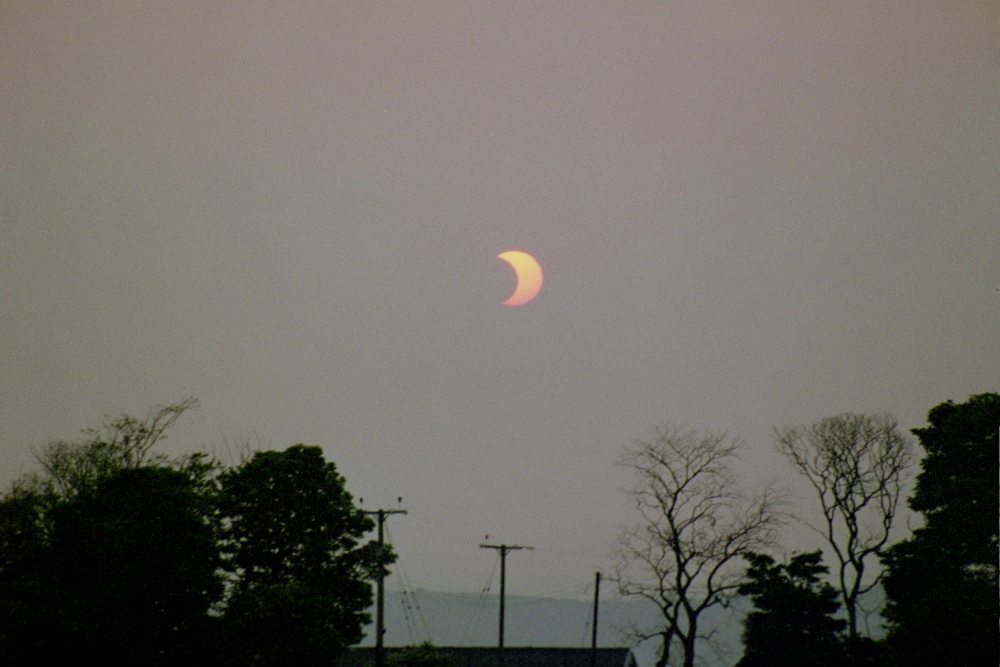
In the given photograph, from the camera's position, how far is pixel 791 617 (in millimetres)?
49312

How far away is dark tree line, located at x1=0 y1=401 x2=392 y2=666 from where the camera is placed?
28.0 meters

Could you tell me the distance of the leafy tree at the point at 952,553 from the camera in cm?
3506

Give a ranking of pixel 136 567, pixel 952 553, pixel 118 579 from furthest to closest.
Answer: pixel 952 553, pixel 136 567, pixel 118 579

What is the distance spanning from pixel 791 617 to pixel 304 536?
26.5 m

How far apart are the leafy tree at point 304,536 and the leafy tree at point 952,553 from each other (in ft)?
74.4

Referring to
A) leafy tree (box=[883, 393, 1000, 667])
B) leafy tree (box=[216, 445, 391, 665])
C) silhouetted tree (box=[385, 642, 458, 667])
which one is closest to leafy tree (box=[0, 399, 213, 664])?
leafy tree (box=[216, 445, 391, 665])

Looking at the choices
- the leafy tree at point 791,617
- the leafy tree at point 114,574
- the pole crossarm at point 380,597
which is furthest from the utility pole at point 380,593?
the leafy tree at point 791,617

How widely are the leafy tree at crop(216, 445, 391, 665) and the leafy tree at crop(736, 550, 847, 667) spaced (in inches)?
830

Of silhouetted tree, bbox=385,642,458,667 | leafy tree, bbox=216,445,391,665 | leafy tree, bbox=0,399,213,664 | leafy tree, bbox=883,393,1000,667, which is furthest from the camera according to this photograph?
silhouetted tree, bbox=385,642,458,667

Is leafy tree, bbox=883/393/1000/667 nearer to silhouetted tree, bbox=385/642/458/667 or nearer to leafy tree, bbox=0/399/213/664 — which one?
silhouetted tree, bbox=385/642/458/667

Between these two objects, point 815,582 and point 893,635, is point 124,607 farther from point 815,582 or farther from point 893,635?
point 815,582

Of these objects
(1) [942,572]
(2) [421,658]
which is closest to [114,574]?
(2) [421,658]

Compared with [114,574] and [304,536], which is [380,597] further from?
[114,574]

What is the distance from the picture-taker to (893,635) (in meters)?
41.8
